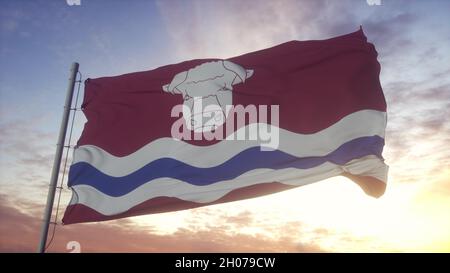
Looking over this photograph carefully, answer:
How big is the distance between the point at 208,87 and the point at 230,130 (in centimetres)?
106

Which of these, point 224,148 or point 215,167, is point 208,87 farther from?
point 215,167

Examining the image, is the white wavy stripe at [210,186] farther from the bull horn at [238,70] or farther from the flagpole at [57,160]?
the bull horn at [238,70]

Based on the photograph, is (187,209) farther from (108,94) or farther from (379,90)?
(379,90)

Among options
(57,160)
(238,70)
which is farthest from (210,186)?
(57,160)

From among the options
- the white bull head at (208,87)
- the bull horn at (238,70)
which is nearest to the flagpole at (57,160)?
the white bull head at (208,87)

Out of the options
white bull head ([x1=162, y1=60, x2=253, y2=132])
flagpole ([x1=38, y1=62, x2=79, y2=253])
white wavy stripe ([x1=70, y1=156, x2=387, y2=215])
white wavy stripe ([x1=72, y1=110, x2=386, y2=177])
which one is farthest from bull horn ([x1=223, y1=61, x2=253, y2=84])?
flagpole ([x1=38, y1=62, x2=79, y2=253])

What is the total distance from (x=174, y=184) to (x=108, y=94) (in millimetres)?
2607

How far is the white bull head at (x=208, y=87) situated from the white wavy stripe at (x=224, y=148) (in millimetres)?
498

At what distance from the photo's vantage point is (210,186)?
7.86 meters

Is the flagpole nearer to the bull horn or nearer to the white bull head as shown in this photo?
the white bull head

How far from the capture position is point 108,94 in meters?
9.33

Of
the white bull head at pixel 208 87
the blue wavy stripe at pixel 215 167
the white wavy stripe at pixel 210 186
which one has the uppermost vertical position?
the white bull head at pixel 208 87

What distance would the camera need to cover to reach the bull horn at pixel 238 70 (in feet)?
28.5
